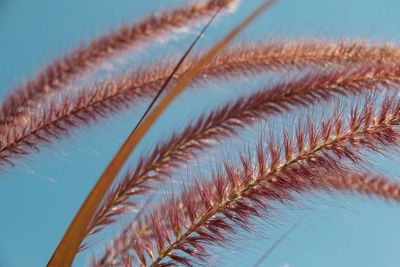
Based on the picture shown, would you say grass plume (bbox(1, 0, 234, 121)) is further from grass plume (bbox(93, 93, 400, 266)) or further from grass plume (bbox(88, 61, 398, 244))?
grass plume (bbox(93, 93, 400, 266))

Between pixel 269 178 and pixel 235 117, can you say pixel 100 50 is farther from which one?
pixel 269 178

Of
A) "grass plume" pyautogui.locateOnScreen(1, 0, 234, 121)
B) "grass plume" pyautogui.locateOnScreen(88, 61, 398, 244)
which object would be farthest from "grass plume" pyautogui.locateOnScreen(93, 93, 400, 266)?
"grass plume" pyautogui.locateOnScreen(1, 0, 234, 121)

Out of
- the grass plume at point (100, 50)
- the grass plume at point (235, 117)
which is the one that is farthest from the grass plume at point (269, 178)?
the grass plume at point (100, 50)

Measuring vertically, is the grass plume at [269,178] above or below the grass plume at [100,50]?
below

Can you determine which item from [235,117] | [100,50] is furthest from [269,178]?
[100,50]

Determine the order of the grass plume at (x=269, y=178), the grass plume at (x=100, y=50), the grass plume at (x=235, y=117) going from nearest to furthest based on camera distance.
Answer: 1. the grass plume at (x=269, y=178)
2. the grass plume at (x=235, y=117)
3. the grass plume at (x=100, y=50)

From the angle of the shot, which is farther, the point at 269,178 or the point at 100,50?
the point at 100,50

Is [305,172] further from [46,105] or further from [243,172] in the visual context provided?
[46,105]

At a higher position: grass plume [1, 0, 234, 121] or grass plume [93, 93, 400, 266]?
grass plume [1, 0, 234, 121]

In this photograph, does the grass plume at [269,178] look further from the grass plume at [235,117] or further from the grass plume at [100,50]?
the grass plume at [100,50]

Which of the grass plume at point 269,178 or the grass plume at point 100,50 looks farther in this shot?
the grass plume at point 100,50

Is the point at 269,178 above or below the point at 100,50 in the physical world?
below

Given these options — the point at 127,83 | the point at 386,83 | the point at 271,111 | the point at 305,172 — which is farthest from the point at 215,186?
the point at 127,83
